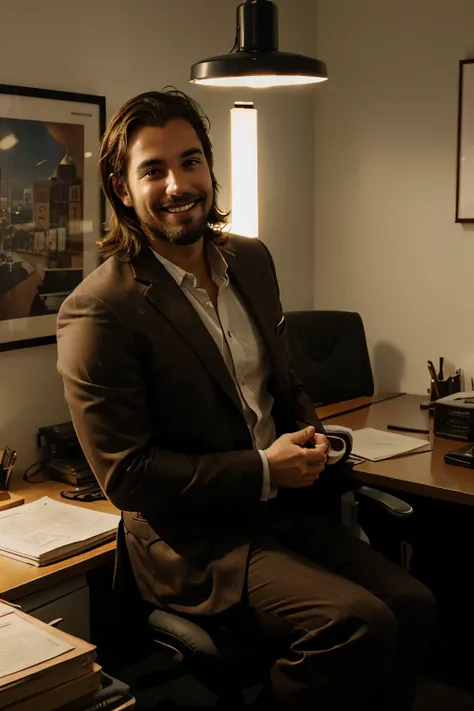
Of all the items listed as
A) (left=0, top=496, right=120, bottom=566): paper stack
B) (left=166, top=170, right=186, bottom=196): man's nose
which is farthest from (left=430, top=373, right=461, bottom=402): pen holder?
(left=166, top=170, right=186, bottom=196): man's nose

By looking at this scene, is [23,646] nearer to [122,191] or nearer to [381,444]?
[122,191]

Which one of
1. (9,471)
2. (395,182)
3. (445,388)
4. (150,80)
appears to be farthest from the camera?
(395,182)

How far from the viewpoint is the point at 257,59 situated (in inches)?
87.2

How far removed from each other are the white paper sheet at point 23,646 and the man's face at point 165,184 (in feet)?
2.99

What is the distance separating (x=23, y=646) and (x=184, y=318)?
29.9 inches

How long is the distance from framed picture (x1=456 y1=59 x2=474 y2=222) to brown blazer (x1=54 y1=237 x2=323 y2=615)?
1.83 meters

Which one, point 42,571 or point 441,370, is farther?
point 441,370

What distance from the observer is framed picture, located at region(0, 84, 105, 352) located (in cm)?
251

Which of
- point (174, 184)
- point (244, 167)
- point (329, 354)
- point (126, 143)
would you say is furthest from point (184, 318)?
point (329, 354)

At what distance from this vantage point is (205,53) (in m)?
3.24

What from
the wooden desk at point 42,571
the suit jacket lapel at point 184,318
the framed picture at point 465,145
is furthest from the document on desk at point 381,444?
the framed picture at point 465,145

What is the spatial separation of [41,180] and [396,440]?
1337mm

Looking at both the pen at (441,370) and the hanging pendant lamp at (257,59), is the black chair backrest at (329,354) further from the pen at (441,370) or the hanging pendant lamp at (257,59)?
the hanging pendant lamp at (257,59)

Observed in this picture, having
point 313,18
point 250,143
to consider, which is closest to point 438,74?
point 313,18
